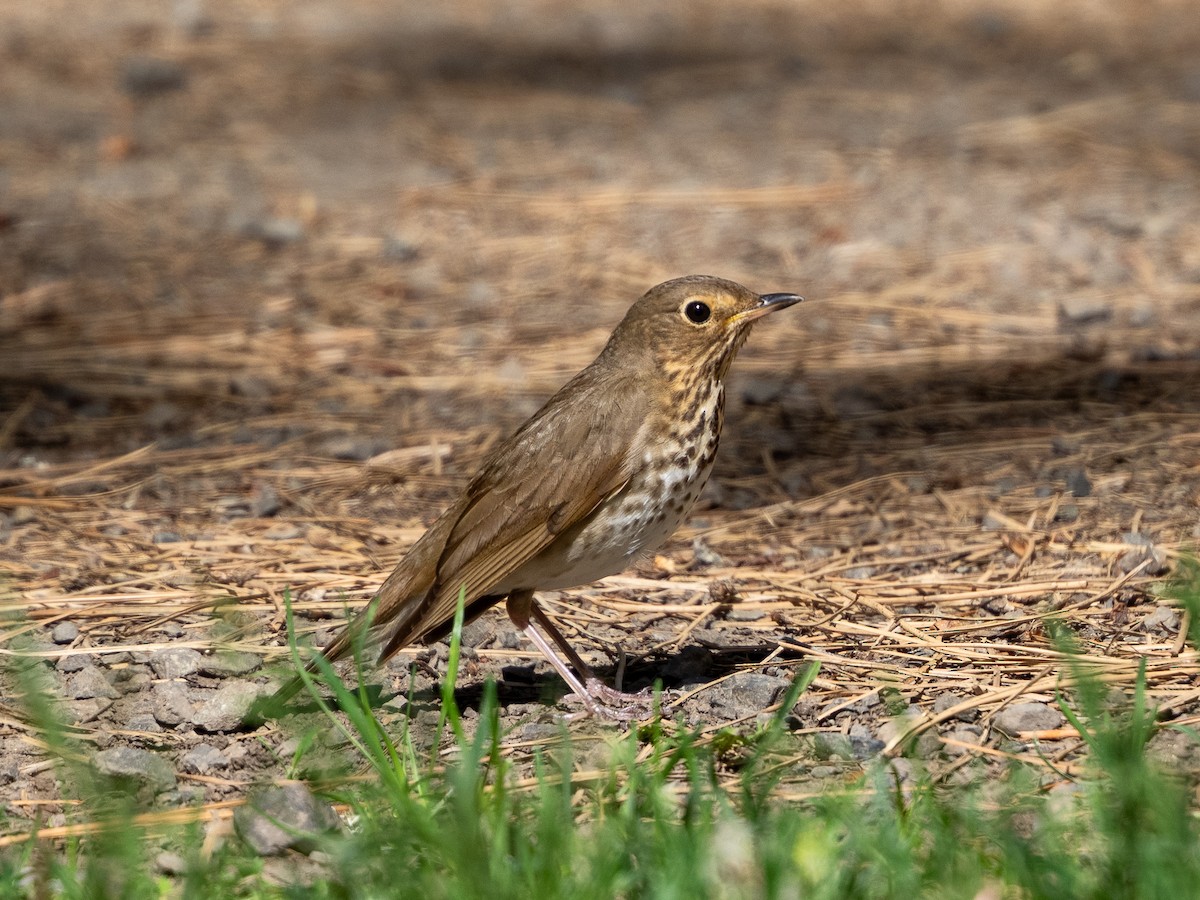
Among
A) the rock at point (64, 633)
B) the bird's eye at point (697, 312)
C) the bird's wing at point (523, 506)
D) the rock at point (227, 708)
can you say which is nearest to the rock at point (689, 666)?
the bird's wing at point (523, 506)

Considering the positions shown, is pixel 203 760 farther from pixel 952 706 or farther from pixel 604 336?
pixel 604 336

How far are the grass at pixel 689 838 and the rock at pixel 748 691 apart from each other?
53 cm

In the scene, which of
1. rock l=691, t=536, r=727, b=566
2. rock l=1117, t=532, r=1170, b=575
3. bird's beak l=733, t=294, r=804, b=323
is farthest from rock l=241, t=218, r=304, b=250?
rock l=1117, t=532, r=1170, b=575

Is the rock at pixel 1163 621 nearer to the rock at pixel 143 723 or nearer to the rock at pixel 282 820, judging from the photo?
the rock at pixel 282 820

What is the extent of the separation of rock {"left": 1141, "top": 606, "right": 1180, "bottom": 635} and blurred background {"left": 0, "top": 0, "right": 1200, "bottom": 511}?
4.86ft

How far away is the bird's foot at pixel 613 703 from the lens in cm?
412

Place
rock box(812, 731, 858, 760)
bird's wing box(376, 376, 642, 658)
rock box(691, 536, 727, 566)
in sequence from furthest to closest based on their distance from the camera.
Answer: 1. rock box(691, 536, 727, 566)
2. bird's wing box(376, 376, 642, 658)
3. rock box(812, 731, 858, 760)

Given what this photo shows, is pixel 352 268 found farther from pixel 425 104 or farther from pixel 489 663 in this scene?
pixel 489 663

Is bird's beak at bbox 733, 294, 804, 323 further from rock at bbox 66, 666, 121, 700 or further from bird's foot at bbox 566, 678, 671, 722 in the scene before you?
rock at bbox 66, 666, 121, 700

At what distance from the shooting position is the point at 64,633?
4.49 metres

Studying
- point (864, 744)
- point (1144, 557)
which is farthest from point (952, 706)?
point (1144, 557)

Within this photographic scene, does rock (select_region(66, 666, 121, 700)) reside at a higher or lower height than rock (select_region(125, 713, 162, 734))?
higher

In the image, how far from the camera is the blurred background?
21.0 ft

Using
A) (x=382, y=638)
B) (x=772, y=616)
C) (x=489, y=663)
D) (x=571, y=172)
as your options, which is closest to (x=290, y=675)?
(x=382, y=638)
